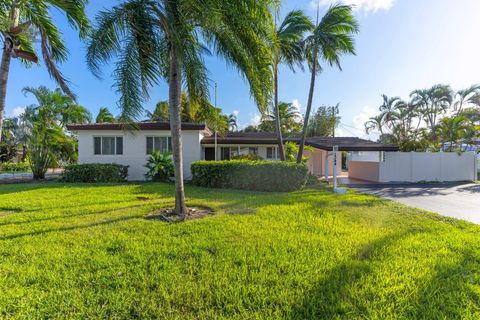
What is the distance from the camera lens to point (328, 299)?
9.12 ft

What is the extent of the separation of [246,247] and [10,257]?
3.79m

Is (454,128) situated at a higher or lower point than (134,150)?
higher

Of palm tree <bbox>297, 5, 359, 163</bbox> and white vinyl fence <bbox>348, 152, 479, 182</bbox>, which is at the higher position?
palm tree <bbox>297, 5, 359, 163</bbox>

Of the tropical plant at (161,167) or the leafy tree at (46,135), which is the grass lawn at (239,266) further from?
the leafy tree at (46,135)

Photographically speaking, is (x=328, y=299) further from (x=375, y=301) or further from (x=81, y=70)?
(x=81, y=70)

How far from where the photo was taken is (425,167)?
1583 centimetres

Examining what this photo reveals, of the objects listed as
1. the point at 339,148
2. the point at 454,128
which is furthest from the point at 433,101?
the point at 339,148

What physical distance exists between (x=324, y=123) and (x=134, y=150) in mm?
25939

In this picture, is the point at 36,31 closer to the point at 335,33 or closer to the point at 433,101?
the point at 335,33

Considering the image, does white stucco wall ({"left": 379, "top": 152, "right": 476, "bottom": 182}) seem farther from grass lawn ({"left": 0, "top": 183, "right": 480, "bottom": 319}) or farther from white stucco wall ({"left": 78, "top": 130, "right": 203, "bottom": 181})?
white stucco wall ({"left": 78, "top": 130, "right": 203, "bottom": 181})

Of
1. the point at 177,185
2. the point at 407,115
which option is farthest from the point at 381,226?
the point at 407,115

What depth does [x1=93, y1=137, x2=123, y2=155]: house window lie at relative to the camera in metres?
14.7

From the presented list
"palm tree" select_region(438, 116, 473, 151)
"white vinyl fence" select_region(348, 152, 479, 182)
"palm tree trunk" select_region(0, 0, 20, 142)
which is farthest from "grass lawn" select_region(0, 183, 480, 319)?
"palm tree" select_region(438, 116, 473, 151)

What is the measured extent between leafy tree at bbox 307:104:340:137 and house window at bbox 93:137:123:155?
79.3ft
